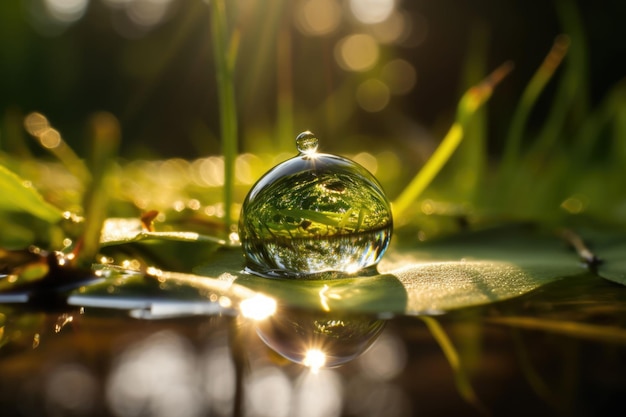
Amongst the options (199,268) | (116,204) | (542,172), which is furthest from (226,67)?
(542,172)

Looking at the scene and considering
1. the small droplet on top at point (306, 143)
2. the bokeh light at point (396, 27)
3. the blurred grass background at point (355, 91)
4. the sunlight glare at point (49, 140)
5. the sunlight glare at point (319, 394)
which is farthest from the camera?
the bokeh light at point (396, 27)

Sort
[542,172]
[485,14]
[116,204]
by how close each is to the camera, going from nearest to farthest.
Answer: [116,204], [542,172], [485,14]

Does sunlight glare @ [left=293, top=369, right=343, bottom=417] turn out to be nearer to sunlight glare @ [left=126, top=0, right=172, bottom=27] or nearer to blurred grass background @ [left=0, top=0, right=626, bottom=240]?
blurred grass background @ [left=0, top=0, right=626, bottom=240]

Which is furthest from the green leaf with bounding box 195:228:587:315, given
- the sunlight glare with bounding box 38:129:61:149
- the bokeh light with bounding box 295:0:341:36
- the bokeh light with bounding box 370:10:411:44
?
the bokeh light with bounding box 370:10:411:44

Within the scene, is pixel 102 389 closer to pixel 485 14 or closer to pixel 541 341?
A: pixel 541 341

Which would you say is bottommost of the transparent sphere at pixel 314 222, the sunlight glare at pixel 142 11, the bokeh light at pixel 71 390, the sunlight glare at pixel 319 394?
the sunlight glare at pixel 319 394

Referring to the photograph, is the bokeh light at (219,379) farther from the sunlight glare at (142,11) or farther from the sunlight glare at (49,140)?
the sunlight glare at (142,11)

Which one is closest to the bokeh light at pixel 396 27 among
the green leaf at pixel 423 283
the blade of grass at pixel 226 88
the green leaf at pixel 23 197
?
the blade of grass at pixel 226 88
